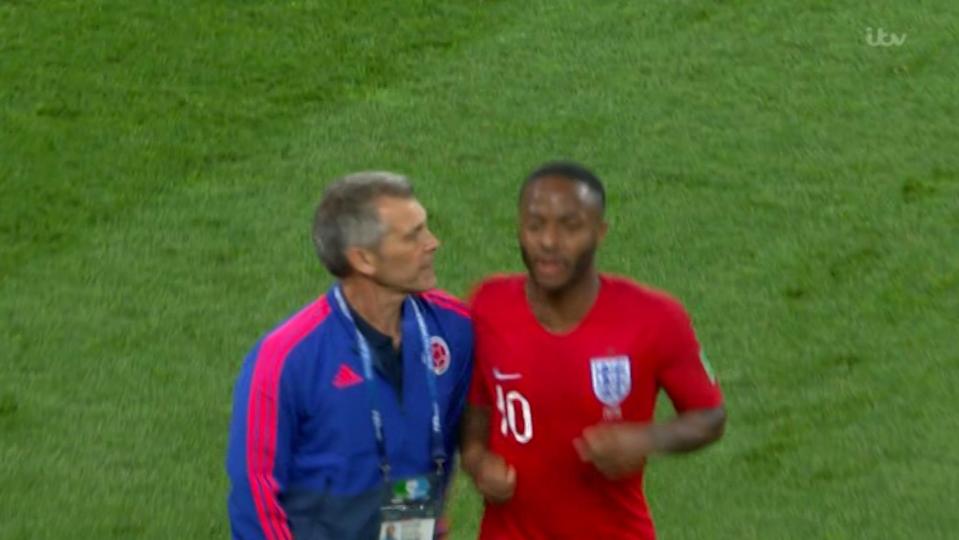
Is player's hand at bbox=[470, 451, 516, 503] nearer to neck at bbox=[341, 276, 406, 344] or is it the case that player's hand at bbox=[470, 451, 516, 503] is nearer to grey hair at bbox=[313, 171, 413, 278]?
neck at bbox=[341, 276, 406, 344]

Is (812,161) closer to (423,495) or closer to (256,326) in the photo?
(256,326)

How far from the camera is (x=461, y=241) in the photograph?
8.53 metres

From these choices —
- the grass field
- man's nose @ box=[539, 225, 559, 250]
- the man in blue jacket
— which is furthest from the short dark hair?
the grass field

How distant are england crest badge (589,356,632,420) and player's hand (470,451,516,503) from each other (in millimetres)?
244

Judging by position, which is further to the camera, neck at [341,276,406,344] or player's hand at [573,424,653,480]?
neck at [341,276,406,344]

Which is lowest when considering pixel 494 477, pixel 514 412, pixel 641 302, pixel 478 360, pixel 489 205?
pixel 494 477

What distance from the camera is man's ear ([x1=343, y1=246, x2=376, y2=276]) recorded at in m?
4.68

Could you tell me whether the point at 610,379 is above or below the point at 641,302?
below

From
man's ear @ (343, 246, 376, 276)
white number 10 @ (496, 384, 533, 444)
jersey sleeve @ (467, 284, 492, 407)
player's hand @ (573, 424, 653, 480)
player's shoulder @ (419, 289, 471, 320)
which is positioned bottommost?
player's hand @ (573, 424, 653, 480)

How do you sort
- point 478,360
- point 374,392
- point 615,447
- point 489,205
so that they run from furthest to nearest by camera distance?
point 489,205 < point 478,360 < point 374,392 < point 615,447

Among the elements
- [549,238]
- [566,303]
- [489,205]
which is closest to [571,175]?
[549,238]

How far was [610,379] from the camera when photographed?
4684mm

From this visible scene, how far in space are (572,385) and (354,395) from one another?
0.46 m

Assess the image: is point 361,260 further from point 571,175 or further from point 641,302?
point 641,302
